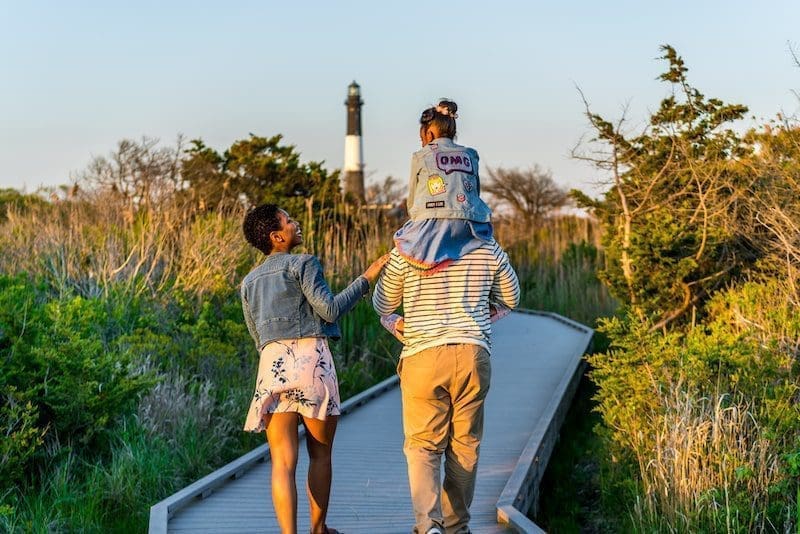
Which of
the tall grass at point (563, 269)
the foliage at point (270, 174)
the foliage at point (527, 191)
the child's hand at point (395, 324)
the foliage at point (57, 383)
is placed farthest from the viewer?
the foliage at point (527, 191)

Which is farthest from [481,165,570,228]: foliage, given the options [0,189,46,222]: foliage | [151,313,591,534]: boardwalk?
[151,313,591,534]: boardwalk

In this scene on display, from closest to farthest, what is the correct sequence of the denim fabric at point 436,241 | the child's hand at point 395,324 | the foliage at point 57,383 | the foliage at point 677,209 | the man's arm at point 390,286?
the denim fabric at point 436,241, the man's arm at point 390,286, the child's hand at point 395,324, the foliage at point 57,383, the foliage at point 677,209

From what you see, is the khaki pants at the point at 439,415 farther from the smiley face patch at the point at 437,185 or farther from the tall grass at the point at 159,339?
the tall grass at the point at 159,339

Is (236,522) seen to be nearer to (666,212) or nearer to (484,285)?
(484,285)

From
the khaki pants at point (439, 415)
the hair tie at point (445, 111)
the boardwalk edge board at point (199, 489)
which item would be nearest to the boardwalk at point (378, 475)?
the boardwalk edge board at point (199, 489)

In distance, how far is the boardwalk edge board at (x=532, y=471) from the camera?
5.90 meters

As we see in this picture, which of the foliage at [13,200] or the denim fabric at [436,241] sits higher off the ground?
the foliage at [13,200]

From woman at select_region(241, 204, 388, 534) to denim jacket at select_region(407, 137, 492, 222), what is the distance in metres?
0.44

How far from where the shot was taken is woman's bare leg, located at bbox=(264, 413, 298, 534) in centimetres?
496

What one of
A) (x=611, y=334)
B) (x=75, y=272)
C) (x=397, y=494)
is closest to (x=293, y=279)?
(x=397, y=494)

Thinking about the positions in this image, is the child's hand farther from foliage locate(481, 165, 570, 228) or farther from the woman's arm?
foliage locate(481, 165, 570, 228)

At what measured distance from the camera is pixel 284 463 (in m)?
4.95

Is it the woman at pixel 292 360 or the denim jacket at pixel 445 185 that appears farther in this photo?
the woman at pixel 292 360

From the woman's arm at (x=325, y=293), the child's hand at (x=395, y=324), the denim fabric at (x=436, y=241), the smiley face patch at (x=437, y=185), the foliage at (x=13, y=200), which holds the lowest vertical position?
the child's hand at (x=395, y=324)
